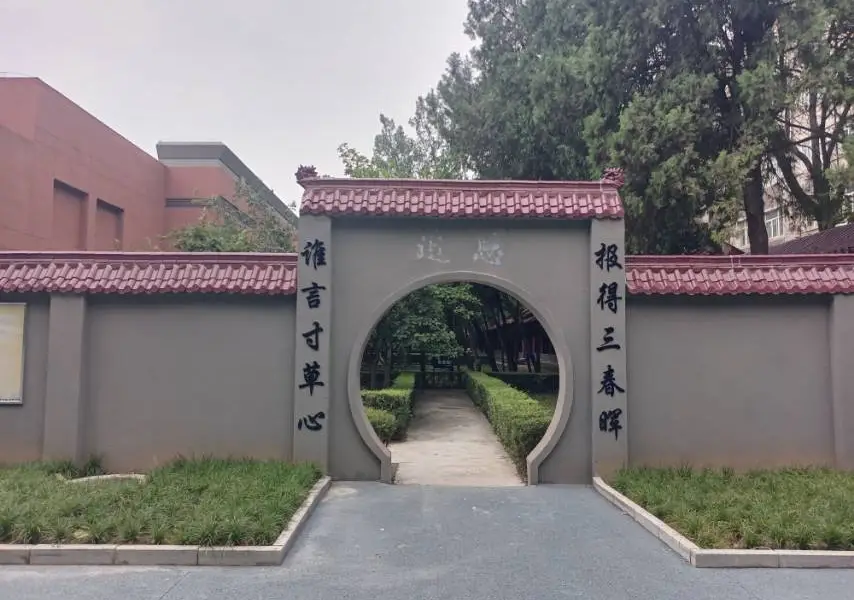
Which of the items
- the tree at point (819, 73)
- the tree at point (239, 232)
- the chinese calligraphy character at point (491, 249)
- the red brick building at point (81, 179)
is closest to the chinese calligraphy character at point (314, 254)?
the chinese calligraphy character at point (491, 249)

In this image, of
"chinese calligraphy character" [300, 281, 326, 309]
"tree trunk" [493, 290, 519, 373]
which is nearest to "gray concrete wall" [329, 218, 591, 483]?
"chinese calligraphy character" [300, 281, 326, 309]

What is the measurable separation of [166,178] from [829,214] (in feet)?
60.1

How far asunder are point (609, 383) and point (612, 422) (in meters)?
0.44

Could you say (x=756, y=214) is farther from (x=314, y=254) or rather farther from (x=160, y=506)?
(x=160, y=506)

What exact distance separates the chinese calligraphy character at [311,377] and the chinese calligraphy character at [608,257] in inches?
137

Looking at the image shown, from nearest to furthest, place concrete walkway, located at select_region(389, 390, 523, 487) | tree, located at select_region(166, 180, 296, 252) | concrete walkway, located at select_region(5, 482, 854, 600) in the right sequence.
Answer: concrete walkway, located at select_region(5, 482, 854, 600)
concrete walkway, located at select_region(389, 390, 523, 487)
tree, located at select_region(166, 180, 296, 252)

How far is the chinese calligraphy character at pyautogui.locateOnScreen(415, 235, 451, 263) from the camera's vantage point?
26.4ft

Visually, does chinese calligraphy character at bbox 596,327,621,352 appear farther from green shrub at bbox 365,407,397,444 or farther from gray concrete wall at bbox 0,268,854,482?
green shrub at bbox 365,407,397,444

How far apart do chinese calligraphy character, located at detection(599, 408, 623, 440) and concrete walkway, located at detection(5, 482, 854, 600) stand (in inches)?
58.1

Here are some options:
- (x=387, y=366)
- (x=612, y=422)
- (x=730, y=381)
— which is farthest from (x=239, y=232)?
(x=730, y=381)

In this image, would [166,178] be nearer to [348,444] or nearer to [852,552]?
[348,444]

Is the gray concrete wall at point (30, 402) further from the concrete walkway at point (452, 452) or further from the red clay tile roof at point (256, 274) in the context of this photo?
the concrete walkway at point (452, 452)

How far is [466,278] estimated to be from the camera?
26.3 ft

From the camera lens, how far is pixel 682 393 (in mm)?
7941
